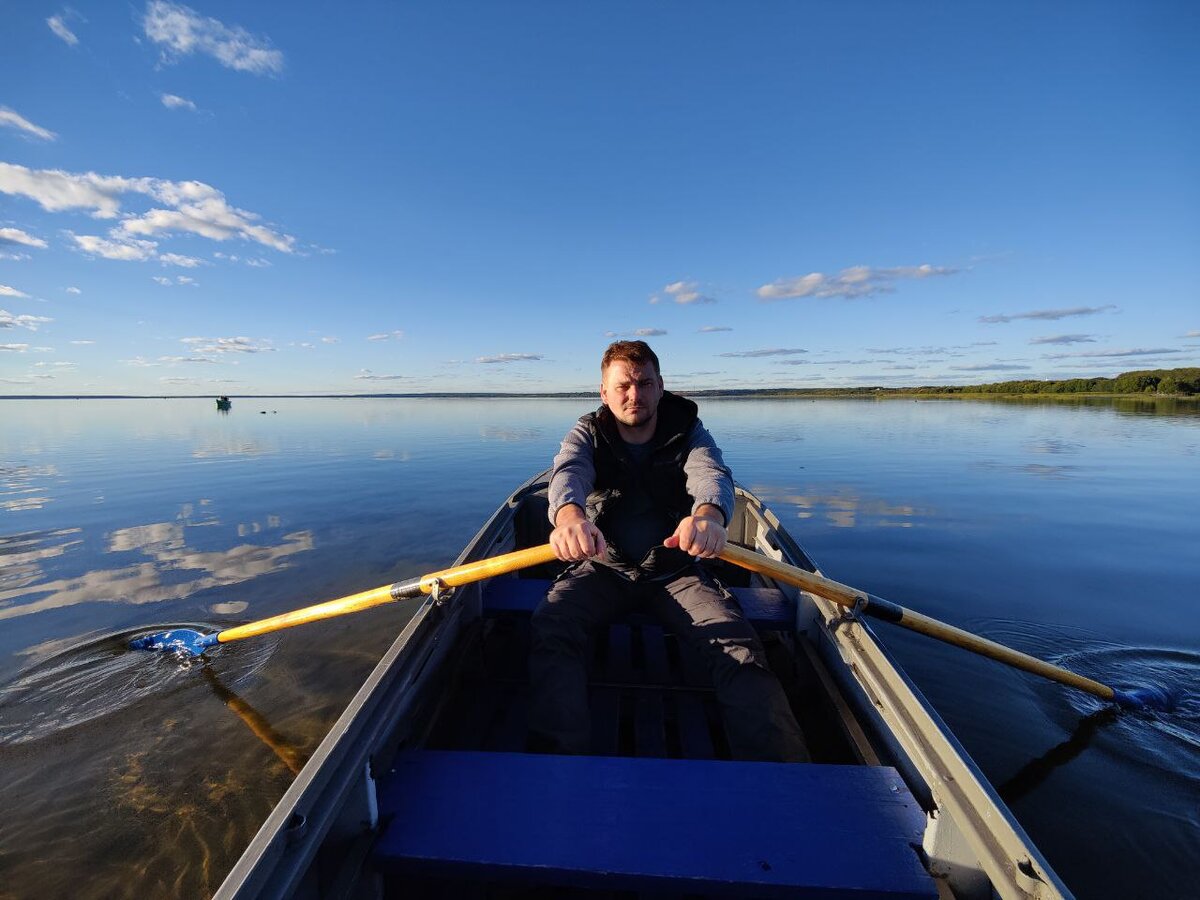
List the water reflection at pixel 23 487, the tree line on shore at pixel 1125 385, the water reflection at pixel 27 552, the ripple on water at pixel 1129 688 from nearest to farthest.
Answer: the ripple on water at pixel 1129 688 → the water reflection at pixel 27 552 → the water reflection at pixel 23 487 → the tree line on shore at pixel 1125 385

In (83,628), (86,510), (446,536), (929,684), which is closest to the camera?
(929,684)

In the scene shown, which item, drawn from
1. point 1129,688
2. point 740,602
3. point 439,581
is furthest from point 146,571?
point 1129,688

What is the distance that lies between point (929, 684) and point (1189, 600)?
500cm

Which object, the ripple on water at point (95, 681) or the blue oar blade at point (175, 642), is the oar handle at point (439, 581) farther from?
the blue oar blade at point (175, 642)

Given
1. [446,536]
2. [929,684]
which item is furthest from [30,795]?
[929,684]

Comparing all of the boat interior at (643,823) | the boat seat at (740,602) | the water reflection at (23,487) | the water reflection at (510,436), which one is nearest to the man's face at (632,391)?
the boat seat at (740,602)

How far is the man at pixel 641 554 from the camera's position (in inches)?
100

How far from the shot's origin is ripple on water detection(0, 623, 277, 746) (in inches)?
160

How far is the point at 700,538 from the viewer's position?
8.41ft

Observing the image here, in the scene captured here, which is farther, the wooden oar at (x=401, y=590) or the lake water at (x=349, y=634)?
the lake water at (x=349, y=634)

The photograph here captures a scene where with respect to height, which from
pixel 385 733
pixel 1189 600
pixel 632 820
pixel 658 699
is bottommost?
pixel 1189 600

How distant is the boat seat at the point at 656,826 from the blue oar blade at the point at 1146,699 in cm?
367

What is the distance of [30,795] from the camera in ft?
11.0

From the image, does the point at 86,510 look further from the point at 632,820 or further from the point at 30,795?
Answer: the point at 632,820
